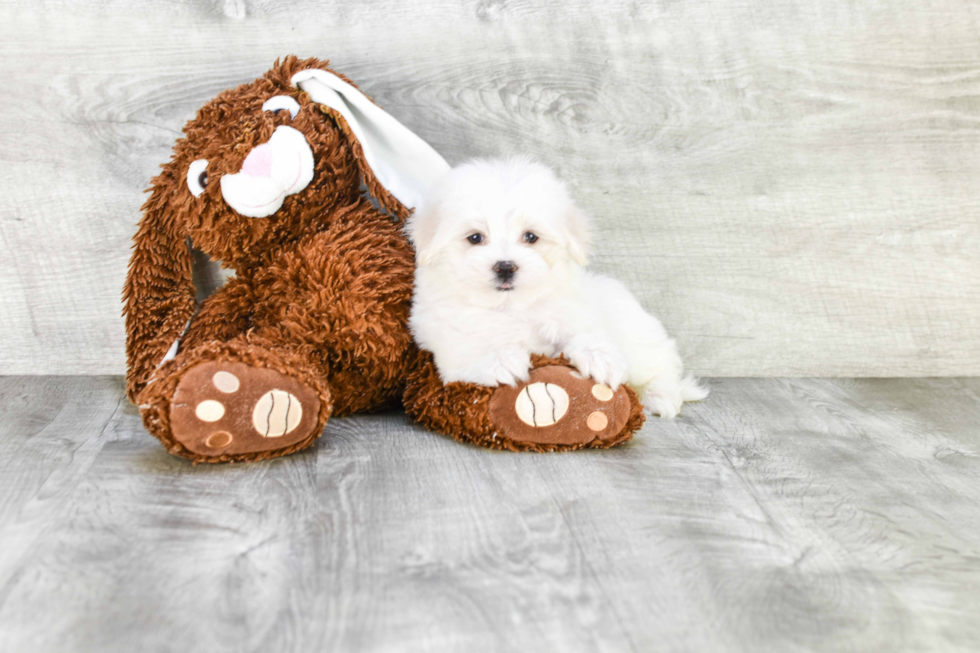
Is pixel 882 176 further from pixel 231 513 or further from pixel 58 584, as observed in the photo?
pixel 58 584

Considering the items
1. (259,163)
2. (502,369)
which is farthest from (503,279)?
(259,163)

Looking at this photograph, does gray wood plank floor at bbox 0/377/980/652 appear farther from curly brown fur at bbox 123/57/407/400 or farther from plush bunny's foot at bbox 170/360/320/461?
curly brown fur at bbox 123/57/407/400

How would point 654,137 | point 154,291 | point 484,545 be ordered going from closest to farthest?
point 484,545 < point 154,291 < point 654,137

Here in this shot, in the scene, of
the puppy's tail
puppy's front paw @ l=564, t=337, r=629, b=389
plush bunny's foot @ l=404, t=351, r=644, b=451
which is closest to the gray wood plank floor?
plush bunny's foot @ l=404, t=351, r=644, b=451

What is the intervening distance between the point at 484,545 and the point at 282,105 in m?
0.97

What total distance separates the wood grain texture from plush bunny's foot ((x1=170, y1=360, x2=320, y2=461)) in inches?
32.6

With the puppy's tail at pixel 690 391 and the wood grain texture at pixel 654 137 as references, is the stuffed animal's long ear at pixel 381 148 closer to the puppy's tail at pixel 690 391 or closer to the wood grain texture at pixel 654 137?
the wood grain texture at pixel 654 137

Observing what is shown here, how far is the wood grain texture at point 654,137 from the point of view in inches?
71.3

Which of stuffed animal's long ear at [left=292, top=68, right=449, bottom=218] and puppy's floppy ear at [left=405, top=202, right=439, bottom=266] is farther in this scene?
stuffed animal's long ear at [left=292, top=68, right=449, bottom=218]

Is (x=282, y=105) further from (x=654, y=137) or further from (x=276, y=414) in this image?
(x=654, y=137)

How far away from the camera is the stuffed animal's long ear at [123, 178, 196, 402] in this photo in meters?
1.58

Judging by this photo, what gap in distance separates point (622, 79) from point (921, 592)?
4.48ft

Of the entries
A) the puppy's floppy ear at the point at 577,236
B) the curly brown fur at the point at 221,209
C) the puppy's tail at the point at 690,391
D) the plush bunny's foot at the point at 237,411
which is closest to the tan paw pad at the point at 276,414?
the plush bunny's foot at the point at 237,411

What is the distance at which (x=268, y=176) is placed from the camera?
1.45 m
